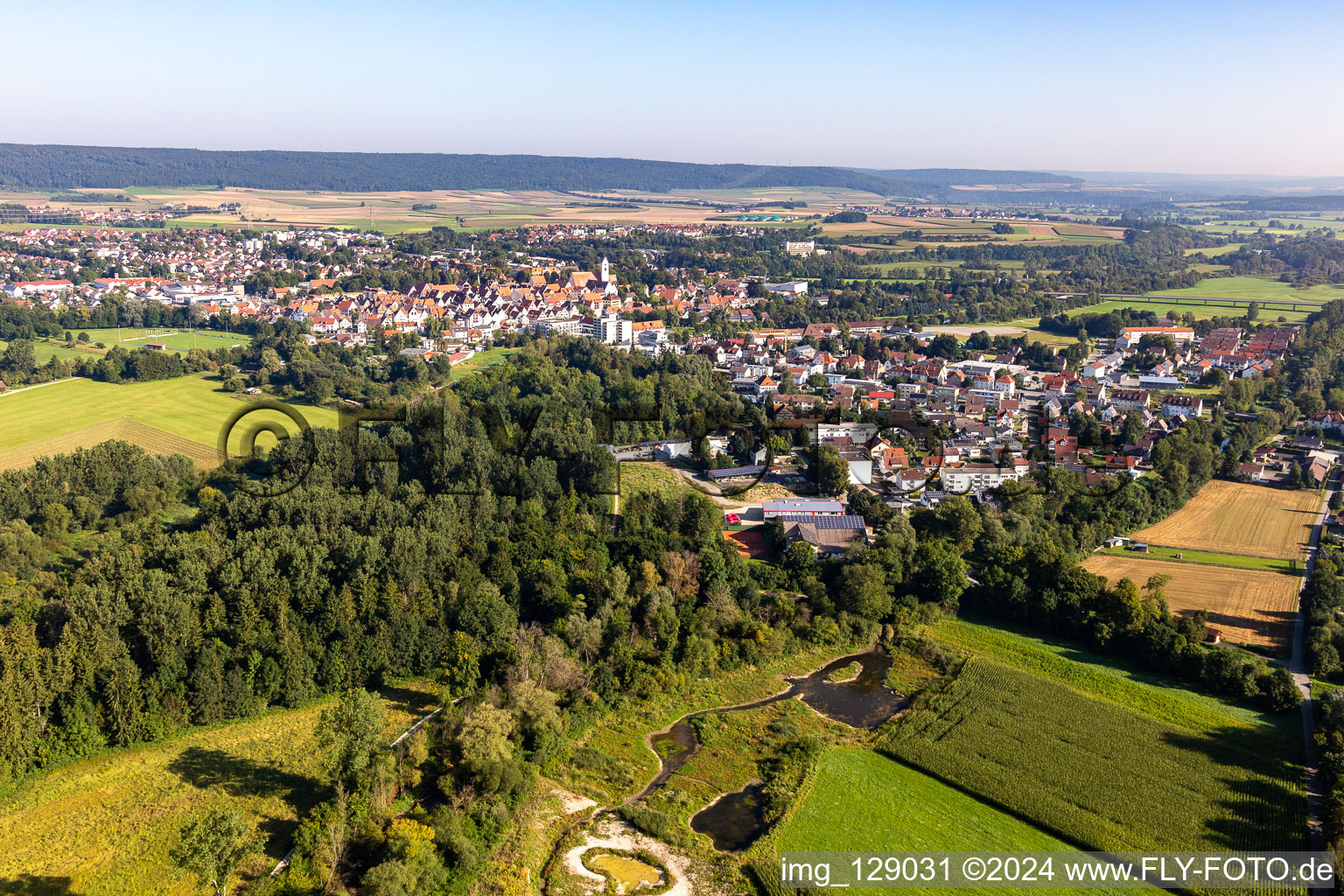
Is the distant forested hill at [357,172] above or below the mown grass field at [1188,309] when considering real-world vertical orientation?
above

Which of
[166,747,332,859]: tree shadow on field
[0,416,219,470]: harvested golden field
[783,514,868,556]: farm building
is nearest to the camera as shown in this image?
[166,747,332,859]: tree shadow on field

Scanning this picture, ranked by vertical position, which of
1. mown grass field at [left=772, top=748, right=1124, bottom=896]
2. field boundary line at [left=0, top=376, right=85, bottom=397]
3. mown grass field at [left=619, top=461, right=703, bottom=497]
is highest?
field boundary line at [left=0, top=376, right=85, bottom=397]

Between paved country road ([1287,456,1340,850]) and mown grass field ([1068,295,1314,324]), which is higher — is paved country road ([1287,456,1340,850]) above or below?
below

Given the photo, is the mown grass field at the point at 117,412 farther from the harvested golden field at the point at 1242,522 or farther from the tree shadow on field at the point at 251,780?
the harvested golden field at the point at 1242,522

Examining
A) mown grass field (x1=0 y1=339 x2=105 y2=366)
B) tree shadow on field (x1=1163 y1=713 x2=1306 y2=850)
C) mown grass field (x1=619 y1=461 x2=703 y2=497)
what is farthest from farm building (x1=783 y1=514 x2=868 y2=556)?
mown grass field (x1=0 y1=339 x2=105 y2=366)

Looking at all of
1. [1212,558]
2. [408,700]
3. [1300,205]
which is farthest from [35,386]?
A: [1300,205]

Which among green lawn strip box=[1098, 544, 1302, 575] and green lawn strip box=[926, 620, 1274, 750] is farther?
green lawn strip box=[1098, 544, 1302, 575]

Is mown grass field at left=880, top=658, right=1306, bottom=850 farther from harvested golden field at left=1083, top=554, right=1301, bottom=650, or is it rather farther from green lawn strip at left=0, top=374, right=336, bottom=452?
green lawn strip at left=0, top=374, right=336, bottom=452

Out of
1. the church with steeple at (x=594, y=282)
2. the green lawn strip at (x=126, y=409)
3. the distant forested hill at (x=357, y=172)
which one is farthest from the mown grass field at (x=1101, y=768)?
the distant forested hill at (x=357, y=172)
